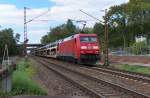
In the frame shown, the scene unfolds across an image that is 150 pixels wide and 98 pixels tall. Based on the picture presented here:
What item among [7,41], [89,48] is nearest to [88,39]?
[89,48]

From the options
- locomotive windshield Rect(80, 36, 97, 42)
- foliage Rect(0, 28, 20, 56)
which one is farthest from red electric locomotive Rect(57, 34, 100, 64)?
foliage Rect(0, 28, 20, 56)

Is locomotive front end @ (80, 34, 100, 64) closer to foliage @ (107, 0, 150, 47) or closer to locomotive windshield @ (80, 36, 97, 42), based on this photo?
locomotive windshield @ (80, 36, 97, 42)

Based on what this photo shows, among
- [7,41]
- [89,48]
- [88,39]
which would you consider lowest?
[89,48]

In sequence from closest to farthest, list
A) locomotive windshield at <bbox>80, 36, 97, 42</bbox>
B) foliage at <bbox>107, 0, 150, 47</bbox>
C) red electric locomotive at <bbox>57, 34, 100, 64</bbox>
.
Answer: red electric locomotive at <bbox>57, 34, 100, 64</bbox>, locomotive windshield at <bbox>80, 36, 97, 42</bbox>, foliage at <bbox>107, 0, 150, 47</bbox>

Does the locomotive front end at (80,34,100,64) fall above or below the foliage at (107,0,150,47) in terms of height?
below

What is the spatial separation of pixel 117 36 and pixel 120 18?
534cm

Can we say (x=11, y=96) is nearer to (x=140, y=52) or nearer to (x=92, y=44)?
(x=92, y=44)

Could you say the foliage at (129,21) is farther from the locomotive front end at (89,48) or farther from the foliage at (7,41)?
the locomotive front end at (89,48)

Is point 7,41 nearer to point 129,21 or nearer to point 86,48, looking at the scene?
point 86,48

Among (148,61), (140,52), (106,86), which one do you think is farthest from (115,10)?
(106,86)

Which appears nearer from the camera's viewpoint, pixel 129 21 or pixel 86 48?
pixel 86 48

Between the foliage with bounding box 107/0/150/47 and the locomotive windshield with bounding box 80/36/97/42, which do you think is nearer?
the locomotive windshield with bounding box 80/36/97/42

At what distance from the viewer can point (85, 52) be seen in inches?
1898

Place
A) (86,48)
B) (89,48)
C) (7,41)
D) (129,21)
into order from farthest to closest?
1. (129,21)
2. (7,41)
3. (89,48)
4. (86,48)
